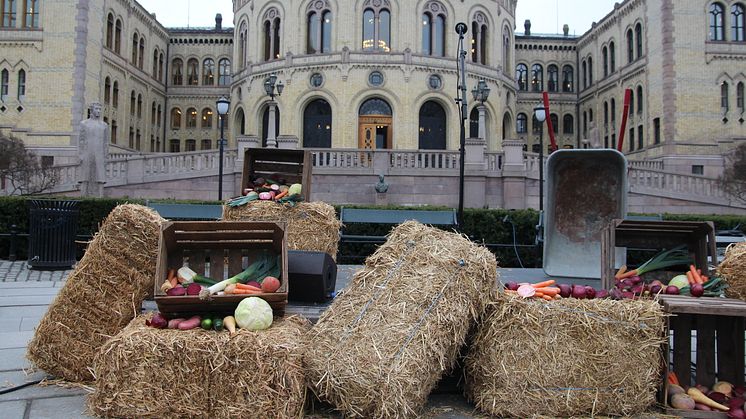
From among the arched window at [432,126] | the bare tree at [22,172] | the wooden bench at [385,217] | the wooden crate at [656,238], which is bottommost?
the wooden crate at [656,238]

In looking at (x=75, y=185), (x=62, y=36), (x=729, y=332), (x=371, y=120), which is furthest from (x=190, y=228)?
(x=62, y=36)

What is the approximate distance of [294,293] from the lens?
18.7ft

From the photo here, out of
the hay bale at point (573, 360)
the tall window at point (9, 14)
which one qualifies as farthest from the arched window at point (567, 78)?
the hay bale at point (573, 360)

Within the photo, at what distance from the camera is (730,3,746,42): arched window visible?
35500 millimetres

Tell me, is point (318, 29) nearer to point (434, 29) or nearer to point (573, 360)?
point (434, 29)

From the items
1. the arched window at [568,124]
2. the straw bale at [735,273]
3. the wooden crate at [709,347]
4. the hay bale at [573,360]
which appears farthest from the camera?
the arched window at [568,124]

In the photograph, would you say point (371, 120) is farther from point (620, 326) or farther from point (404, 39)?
point (620, 326)

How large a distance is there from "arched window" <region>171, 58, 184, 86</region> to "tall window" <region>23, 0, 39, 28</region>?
1474cm

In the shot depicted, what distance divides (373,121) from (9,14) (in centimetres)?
2450

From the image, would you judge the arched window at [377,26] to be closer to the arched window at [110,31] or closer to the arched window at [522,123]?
the arched window at [110,31]

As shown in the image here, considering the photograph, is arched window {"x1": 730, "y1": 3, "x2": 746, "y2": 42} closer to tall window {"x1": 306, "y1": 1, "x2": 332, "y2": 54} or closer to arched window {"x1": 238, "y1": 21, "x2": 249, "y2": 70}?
tall window {"x1": 306, "y1": 1, "x2": 332, "y2": 54}

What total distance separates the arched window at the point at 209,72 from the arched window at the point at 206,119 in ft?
8.54

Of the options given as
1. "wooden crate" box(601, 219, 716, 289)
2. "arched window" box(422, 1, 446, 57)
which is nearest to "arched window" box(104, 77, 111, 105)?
"arched window" box(422, 1, 446, 57)

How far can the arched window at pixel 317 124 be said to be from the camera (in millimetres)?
35781
